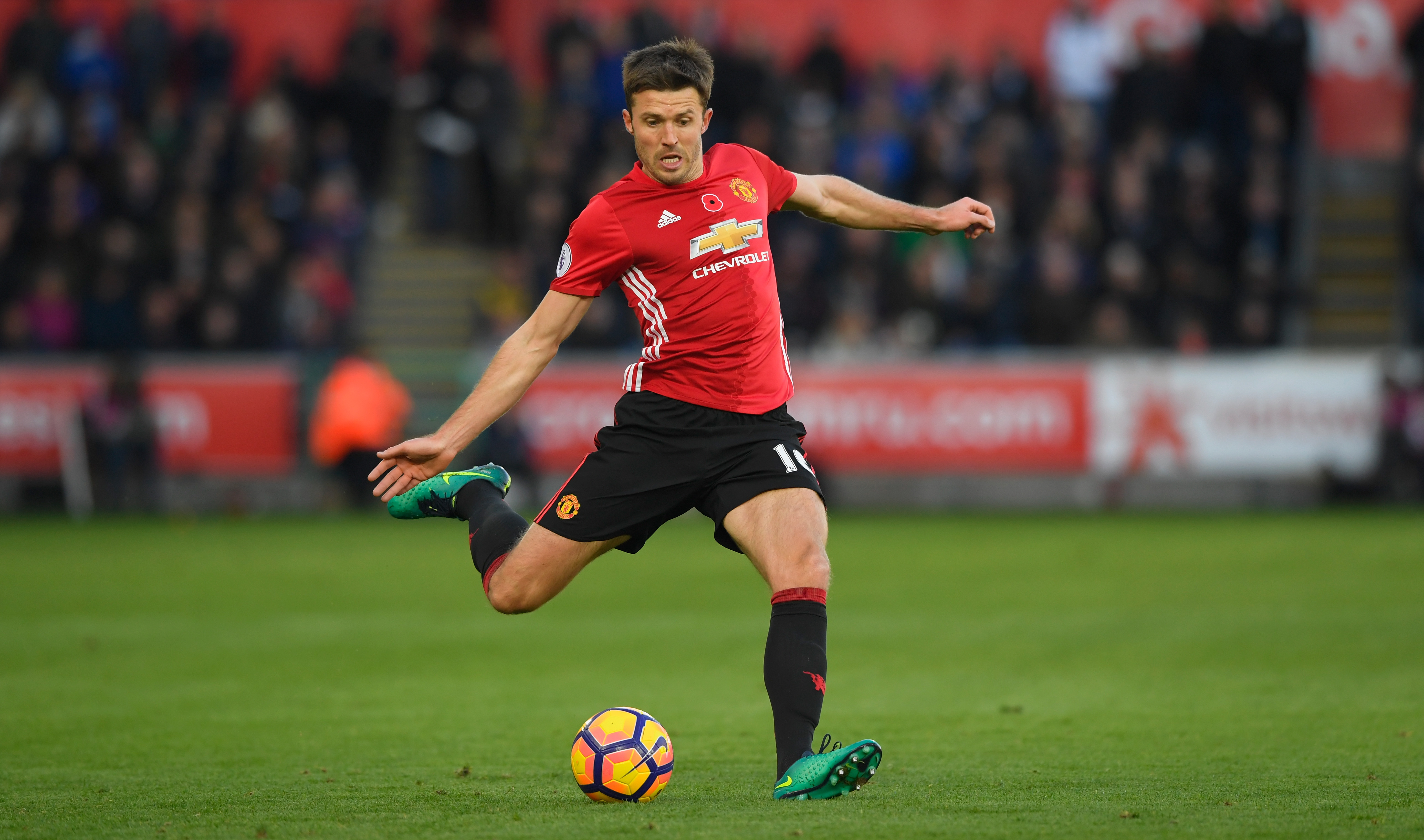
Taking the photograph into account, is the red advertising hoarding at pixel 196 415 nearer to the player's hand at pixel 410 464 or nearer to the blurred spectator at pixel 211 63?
the blurred spectator at pixel 211 63

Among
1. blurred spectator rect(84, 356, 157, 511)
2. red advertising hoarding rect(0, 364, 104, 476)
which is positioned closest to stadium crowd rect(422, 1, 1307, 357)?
blurred spectator rect(84, 356, 157, 511)

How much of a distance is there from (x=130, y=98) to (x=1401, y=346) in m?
17.2

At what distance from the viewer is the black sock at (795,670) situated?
558 centimetres

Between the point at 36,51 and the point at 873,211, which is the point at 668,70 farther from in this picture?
the point at 36,51

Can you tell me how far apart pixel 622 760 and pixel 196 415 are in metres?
14.7

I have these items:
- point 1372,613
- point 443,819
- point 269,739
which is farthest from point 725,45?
point 443,819

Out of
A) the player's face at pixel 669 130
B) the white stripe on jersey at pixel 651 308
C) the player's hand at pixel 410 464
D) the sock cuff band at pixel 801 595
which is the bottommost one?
the sock cuff band at pixel 801 595

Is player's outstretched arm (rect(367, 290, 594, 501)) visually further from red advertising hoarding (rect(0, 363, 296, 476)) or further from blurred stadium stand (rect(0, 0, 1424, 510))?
red advertising hoarding (rect(0, 363, 296, 476))

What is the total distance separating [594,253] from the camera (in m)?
5.97

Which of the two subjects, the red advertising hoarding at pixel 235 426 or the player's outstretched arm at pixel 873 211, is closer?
the player's outstretched arm at pixel 873 211

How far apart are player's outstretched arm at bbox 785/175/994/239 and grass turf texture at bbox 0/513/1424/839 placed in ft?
6.84

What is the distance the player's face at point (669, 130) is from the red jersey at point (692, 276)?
0.08 m

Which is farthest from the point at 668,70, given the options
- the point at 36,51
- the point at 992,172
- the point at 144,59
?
the point at 36,51

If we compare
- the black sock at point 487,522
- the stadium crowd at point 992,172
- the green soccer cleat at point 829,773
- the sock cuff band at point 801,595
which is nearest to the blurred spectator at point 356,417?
the stadium crowd at point 992,172
